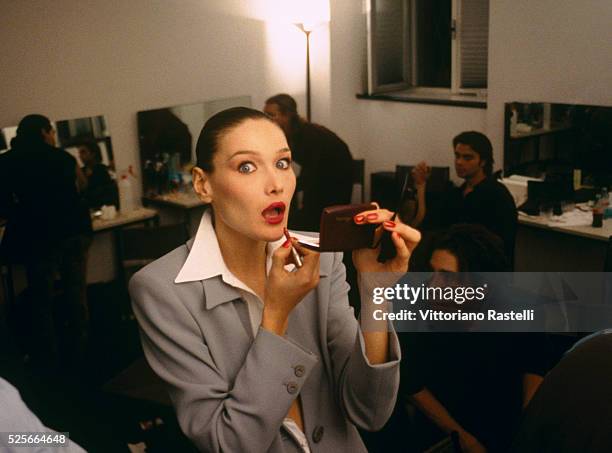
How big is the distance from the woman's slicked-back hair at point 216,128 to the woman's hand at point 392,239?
0.24 metres

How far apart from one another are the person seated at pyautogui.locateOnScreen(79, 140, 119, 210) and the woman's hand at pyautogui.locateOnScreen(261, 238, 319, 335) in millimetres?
3638

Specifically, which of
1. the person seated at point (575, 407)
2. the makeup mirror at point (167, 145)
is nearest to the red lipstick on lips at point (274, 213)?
the person seated at point (575, 407)

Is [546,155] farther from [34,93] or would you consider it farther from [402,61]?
[34,93]

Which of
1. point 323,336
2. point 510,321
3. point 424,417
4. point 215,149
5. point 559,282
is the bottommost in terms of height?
point 559,282

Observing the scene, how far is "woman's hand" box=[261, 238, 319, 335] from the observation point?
1076 mm

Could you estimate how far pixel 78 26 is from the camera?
4.48 meters

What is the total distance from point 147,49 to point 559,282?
3130 millimetres

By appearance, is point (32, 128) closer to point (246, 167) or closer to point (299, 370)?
point (246, 167)

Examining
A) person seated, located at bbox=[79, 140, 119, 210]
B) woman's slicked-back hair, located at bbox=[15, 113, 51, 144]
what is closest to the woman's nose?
woman's slicked-back hair, located at bbox=[15, 113, 51, 144]

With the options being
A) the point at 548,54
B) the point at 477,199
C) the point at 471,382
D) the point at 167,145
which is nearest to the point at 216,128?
the point at 471,382

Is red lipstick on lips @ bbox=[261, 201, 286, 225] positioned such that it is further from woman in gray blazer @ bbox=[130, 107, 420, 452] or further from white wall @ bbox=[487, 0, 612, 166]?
white wall @ bbox=[487, 0, 612, 166]

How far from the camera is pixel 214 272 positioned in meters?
1.16

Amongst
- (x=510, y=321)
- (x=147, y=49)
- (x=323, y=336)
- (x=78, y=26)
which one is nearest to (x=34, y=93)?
(x=78, y=26)

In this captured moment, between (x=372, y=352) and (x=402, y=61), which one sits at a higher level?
(x=402, y=61)
